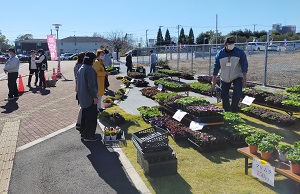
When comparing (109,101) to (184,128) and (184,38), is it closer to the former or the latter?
(184,128)

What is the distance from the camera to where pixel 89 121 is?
254 inches

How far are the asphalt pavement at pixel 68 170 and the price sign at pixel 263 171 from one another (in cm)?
177

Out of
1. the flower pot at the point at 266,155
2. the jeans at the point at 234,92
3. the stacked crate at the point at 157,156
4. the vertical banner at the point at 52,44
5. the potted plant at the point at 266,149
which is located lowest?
the stacked crate at the point at 157,156

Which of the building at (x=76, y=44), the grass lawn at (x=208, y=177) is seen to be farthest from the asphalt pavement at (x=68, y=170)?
the building at (x=76, y=44)

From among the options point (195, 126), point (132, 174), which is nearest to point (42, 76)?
point (195, 126)

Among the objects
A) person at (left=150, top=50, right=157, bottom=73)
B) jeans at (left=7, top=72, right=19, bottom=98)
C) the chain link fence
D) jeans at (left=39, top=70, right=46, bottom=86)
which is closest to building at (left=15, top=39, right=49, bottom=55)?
the chain link fence

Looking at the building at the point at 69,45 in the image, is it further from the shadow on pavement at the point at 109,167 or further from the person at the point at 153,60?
the shadow on pavement at the point at 109,167

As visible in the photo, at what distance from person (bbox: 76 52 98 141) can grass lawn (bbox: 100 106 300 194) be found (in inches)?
40.4

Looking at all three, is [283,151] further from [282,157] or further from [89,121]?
[89,121]

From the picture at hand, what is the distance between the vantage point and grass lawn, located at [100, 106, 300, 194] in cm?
417

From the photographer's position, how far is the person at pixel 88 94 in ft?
20.3

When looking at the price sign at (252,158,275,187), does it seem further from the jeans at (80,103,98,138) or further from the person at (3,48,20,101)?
the person at (3,48,20,101)

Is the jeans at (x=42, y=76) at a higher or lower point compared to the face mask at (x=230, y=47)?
lower

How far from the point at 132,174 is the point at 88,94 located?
227 centimetres
